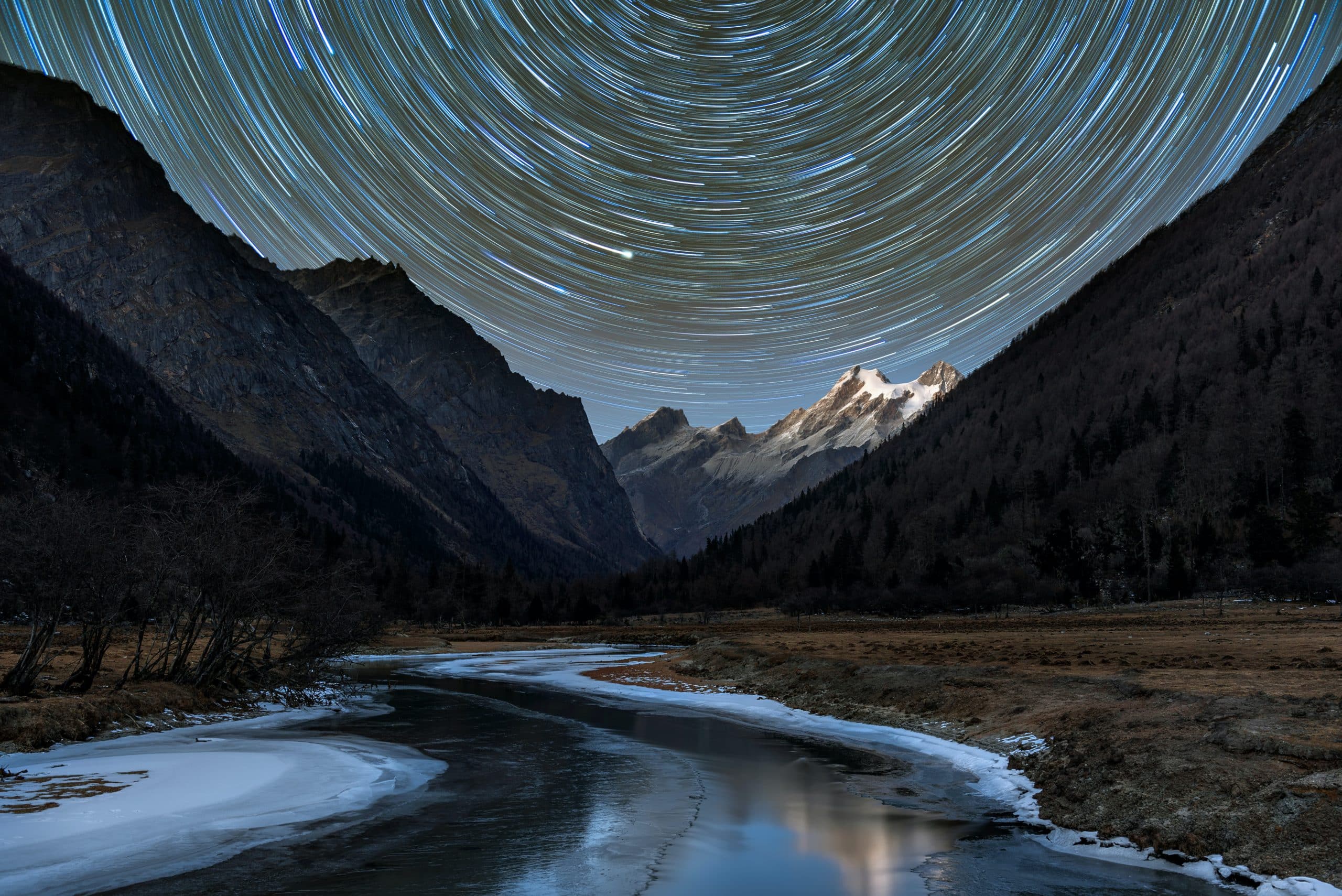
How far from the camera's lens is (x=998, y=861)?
14500 millimetres

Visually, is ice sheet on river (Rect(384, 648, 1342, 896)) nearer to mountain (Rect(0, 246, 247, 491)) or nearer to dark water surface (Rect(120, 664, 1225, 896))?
dark water surface (Rect(120, 664, 1225, 896))

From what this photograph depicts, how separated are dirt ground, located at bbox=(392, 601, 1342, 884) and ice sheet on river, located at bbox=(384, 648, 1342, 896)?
1.23ft

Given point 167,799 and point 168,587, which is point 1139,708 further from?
point 168,587

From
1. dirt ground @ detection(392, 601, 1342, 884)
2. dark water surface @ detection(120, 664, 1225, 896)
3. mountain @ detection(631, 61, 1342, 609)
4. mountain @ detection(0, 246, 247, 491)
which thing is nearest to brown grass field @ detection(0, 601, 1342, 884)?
dirt ground @ detection(392, 601, 1342, 884)

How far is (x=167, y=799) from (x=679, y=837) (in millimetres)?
12720

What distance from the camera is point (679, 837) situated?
1669 cm

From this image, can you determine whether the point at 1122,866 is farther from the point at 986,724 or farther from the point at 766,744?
the point at 766,744

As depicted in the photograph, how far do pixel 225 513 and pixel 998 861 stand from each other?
35.9 m

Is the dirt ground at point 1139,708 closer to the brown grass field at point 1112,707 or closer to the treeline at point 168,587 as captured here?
the brown grass field at point 1112,707

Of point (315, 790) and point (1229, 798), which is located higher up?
point (1229, 798)

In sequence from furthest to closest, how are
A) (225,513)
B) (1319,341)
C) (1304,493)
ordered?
(1319,341)
(1304,493)
(225,513)

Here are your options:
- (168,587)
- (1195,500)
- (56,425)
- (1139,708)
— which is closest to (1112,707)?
(1139,708)

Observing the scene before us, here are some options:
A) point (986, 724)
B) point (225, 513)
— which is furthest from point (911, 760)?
point (225, 513)

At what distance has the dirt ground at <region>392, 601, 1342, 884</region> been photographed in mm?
13930
